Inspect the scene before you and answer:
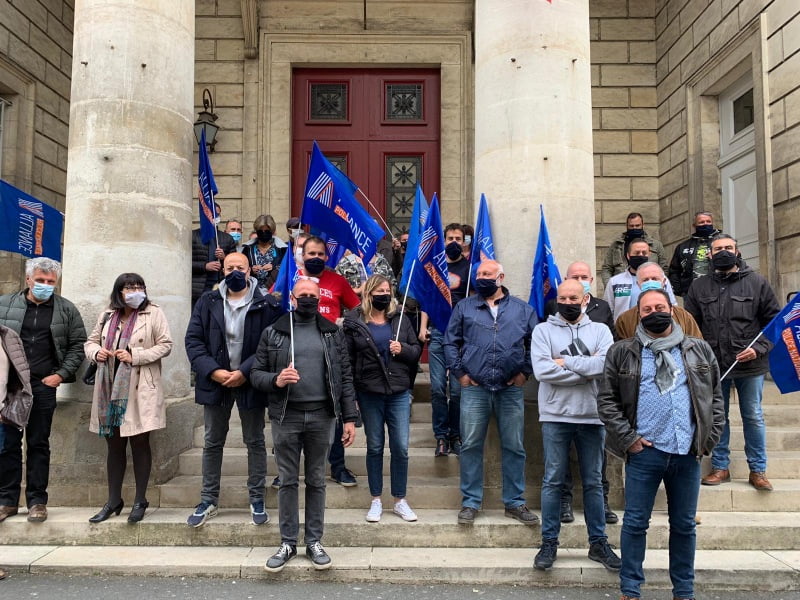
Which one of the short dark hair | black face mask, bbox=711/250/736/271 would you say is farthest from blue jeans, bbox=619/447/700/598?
the short dark hair

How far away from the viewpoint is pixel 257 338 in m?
5.29

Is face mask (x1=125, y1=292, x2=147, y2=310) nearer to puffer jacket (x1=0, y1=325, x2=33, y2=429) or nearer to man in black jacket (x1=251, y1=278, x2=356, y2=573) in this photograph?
puffer jacket (x1=0, y1=325, x2=33, y2=429)

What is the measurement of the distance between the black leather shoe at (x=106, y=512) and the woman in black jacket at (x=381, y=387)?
6.78ft

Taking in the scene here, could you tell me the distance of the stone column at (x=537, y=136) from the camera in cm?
600

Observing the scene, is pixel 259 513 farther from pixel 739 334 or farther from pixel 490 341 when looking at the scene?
pixel 739 334

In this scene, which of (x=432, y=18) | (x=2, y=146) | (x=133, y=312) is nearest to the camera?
(x=133, y=312)

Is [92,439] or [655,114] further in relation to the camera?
[655,114]

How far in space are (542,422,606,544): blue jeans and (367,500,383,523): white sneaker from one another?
52.1 inches

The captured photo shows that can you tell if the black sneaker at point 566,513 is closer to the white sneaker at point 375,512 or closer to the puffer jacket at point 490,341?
the puffer jacket at point 490,341

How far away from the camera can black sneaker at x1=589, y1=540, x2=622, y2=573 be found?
4559mm

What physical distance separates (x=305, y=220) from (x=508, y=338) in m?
2.30

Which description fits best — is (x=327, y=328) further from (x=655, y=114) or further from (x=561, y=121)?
(x=655, y=114)

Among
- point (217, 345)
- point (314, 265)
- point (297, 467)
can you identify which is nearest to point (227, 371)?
point (217, 345)

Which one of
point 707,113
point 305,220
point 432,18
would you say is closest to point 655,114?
point 707,113
